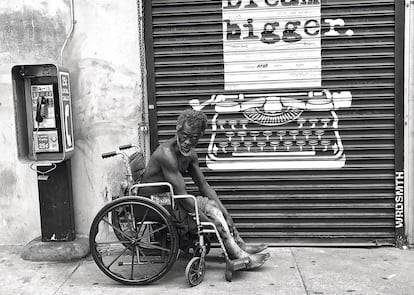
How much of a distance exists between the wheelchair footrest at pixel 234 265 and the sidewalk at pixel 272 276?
8 centimetres

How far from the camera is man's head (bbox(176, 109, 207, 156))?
399cm

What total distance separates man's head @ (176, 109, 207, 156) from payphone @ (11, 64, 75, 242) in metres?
1.27

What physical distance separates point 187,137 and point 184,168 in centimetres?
43

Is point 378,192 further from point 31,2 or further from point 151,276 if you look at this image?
point 31,2

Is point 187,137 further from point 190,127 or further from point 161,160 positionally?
point 161,160

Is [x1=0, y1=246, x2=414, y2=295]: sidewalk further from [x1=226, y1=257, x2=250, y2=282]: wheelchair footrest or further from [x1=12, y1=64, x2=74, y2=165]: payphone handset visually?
[x1=12, y1=64, x2=74, y2=165]: payphone handset

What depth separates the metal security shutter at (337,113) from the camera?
475 cm

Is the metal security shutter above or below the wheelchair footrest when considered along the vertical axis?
above

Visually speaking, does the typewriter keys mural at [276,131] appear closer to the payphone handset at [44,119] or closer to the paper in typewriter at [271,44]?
the paper in typewriter at [271,44]

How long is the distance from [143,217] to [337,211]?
2.03 meters

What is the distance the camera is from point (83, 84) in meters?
4.97

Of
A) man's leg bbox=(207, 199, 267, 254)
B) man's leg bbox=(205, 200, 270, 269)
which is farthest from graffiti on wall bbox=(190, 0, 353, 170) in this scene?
man's leg bbox=(205, 200, 270, 269)

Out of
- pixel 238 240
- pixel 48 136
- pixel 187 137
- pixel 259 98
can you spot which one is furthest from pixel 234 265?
pixel 48 136

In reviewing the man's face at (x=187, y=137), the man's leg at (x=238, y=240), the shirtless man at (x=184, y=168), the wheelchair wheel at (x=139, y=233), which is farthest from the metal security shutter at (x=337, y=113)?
the wheelchair wheel at (x=139, y=233)
